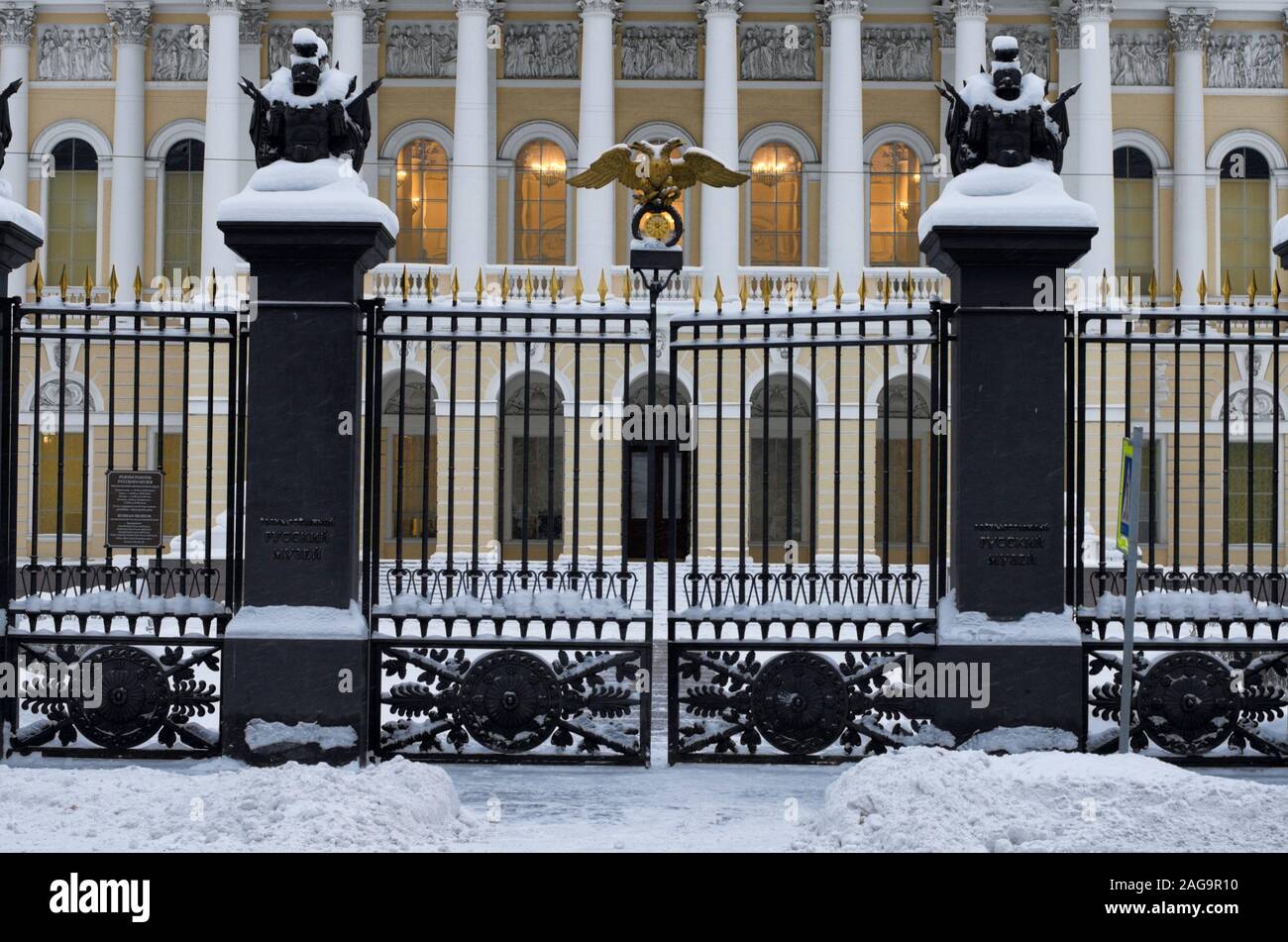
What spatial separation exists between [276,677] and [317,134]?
9.36ft

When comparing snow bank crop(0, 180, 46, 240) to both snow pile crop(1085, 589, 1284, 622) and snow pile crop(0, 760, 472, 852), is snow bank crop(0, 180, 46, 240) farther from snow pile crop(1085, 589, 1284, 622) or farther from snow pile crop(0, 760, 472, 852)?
snow pile crop(1085, 589, 1284, 622)

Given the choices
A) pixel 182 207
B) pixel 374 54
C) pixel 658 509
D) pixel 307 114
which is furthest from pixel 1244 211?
pixel 307 114

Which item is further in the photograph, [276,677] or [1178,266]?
[1178,266]

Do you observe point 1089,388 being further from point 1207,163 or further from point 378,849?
point 378,849

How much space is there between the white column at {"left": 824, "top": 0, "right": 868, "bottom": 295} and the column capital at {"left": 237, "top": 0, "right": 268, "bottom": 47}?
1202 cm

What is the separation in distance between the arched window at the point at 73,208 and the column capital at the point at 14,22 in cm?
241

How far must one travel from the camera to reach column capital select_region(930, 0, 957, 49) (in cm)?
3331

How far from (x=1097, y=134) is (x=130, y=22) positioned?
66.6 feet

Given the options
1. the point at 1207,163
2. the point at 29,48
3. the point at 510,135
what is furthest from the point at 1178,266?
the point at 29,48

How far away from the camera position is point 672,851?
6.59 m

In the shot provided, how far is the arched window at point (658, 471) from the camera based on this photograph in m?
8.45

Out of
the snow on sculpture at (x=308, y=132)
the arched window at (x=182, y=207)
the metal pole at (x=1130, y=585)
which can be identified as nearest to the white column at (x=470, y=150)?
the arched window at (x=182, y=207)

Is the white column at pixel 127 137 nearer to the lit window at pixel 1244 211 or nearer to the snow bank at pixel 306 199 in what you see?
the lit window at pixel 1244 211

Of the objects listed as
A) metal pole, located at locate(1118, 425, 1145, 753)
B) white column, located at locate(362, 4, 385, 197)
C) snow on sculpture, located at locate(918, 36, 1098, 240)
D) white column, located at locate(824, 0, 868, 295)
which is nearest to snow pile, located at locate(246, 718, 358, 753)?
metal pole, located at locate(1118, 425, 1145, 753)
